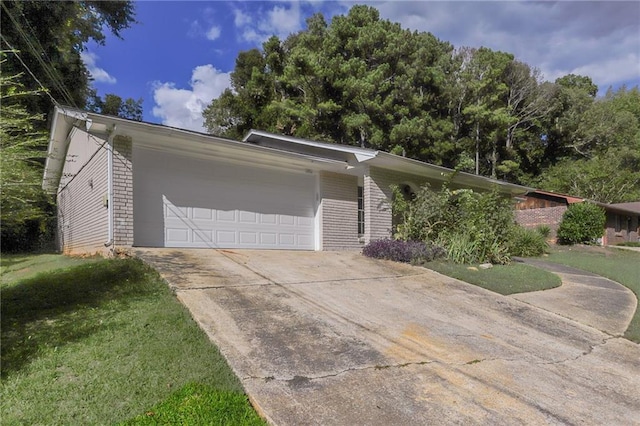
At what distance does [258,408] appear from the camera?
2.89 metres

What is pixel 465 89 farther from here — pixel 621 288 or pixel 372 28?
pixel 621 288

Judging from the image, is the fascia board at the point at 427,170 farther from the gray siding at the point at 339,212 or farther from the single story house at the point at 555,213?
the single story house at the point at 555,213

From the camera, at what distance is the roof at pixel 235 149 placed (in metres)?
7.88

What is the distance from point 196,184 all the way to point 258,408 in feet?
23.0

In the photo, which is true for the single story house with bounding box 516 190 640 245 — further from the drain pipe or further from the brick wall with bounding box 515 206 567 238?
the drain pipe

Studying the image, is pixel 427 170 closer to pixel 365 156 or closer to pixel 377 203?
pixel 377 203

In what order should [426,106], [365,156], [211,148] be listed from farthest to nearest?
[426,106], [365,156], [211,148]

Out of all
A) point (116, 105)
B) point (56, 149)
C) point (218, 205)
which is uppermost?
point (116, 105)

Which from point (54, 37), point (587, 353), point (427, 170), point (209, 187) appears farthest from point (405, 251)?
point (54, 37)

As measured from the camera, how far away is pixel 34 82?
35.5 ft

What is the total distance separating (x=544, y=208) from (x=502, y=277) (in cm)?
1816

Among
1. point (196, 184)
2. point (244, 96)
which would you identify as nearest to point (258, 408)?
point (196, 184)

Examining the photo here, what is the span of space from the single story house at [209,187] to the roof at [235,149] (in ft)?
0.10

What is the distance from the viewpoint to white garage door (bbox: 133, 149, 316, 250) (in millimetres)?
8453
